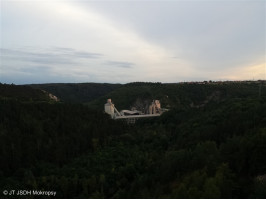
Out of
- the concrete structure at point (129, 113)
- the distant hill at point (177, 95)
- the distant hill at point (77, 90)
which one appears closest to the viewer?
the concrete structure at point (129, 113)

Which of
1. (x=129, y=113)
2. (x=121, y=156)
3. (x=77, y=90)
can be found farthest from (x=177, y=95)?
(x=77, y=90)

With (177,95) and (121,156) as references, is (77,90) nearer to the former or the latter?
(177,95)

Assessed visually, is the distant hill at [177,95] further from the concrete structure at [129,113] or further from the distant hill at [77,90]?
the distant hill at [77,90]

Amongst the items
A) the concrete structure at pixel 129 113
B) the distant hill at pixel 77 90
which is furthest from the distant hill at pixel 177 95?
the distant hill at pixel 77 90

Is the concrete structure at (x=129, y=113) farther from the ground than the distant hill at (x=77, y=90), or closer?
closer

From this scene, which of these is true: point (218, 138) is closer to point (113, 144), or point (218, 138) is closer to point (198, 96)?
point (113, 144)

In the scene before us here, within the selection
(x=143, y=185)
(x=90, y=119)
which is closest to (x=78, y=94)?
(x=90, y=119)

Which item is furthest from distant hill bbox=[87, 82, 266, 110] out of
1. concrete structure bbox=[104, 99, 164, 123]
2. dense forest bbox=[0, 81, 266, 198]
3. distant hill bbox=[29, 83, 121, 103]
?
dense forest bbox=[0, 81, 266, 198]

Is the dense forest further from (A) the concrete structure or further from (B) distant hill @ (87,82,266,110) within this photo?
(B) distant hill @ (87,82,266,110)
